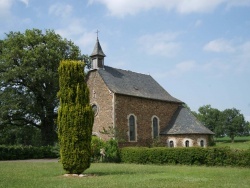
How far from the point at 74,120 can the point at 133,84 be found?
21.7 meters

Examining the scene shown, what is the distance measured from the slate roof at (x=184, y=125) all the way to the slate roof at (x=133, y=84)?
6.91 ft

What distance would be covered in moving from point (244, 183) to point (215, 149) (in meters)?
10.7

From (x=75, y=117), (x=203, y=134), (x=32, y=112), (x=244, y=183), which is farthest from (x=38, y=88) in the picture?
(x=244, y=183)

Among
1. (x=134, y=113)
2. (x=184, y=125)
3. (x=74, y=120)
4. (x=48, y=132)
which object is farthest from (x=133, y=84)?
(x=74, y=120)

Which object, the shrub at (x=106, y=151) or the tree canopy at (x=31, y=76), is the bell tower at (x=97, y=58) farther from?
the shrub at (x=106, y=151)

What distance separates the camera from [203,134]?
3447cm

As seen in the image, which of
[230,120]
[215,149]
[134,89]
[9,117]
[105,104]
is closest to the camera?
[215,149]

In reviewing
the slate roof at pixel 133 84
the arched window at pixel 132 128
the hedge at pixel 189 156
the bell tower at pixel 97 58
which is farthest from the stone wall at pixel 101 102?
the hedge at pixel 189 156

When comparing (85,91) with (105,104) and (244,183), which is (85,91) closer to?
(244,183)

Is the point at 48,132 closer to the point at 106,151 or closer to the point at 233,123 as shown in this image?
the point at 106,151

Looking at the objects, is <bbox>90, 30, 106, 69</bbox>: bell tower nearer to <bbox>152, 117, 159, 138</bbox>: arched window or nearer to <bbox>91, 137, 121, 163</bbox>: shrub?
<bbox>152, 117, 159, 138</bbox>: arched window

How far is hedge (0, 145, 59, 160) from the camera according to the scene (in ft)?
112

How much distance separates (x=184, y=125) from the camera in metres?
36.5

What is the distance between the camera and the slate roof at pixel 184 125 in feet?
114
